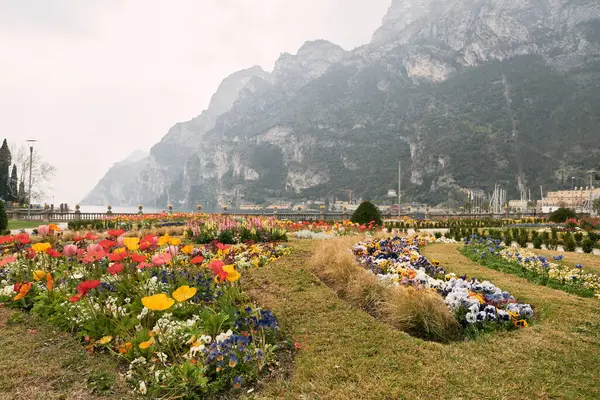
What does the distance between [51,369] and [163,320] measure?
1.24 metres

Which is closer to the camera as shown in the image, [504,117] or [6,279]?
[6,279]

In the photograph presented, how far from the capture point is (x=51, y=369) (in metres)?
3.79

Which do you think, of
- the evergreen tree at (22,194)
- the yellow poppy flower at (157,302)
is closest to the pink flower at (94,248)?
the yellow poppy flower at (157,302)

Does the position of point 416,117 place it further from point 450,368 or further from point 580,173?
point 450,368

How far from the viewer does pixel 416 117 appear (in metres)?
176

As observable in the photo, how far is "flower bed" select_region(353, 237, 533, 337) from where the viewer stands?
4750 mm

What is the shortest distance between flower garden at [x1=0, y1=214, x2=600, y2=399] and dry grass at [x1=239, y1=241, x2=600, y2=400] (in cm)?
2

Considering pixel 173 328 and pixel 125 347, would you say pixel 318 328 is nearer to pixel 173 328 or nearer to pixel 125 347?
pixel 173 328

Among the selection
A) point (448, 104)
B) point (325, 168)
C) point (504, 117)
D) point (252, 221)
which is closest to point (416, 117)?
point (448, 104)

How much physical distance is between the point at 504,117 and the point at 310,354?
16820 cm

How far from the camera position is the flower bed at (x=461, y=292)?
15.6 ft

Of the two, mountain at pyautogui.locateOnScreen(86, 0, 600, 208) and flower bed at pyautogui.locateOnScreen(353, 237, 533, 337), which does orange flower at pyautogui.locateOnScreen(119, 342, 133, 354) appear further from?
mountain at pyautogui.locateOnScreen(86, 0, 600, 208)

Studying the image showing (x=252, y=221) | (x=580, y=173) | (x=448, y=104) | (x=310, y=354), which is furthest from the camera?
(x=448, y=104)

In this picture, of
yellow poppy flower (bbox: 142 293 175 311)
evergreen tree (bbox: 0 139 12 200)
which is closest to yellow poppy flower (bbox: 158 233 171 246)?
yellow poppy flower (bbox: 142 293 175 311)
